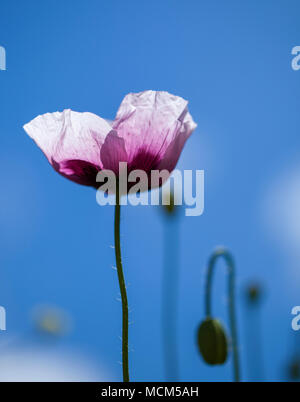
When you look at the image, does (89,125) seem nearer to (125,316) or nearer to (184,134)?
(184,134)

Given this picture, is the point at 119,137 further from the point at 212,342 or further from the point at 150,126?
the point at 212,342

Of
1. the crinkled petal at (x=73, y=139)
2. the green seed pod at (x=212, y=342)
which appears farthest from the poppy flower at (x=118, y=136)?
the green seed pod at (x=212, y=342)

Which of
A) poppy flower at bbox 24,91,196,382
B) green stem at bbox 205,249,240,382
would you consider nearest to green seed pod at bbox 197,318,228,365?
green stem at bbox 205,249,240,382

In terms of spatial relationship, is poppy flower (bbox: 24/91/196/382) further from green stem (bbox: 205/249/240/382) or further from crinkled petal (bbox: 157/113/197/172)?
green stem (bbox: 205/249/240/382)
